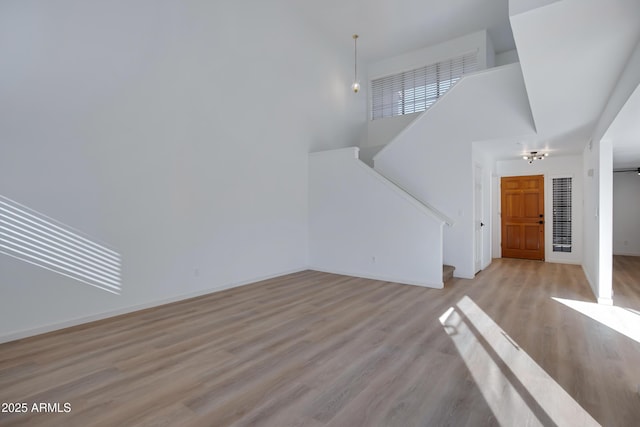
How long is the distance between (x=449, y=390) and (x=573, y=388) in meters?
0.96

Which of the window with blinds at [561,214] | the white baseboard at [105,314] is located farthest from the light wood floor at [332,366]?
the window with blinds at [561,214]

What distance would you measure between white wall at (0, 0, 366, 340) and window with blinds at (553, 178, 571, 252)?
6.36 metres

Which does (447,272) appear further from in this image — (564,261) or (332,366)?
(564,261)

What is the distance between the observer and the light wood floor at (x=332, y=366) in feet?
6.98

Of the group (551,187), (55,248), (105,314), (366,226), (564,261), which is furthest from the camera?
(551,187)

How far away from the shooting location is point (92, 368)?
9.00 ft

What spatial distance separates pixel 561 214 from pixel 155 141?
360 inches

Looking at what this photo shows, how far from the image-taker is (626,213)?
8.94m

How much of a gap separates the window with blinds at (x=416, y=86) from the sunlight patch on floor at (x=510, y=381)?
620 centimetres

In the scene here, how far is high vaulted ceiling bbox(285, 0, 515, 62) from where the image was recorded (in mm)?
6730

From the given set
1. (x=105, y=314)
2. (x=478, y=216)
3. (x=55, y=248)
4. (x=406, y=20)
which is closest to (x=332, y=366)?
(x=105, y=314)

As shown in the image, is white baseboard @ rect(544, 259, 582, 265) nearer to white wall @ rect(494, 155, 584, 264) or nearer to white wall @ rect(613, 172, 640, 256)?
white wall @ rect(494, 155, 584, 264)

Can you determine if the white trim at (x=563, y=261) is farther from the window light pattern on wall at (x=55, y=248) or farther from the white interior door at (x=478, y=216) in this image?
the window light pattern on wall at (x=55, y=248)

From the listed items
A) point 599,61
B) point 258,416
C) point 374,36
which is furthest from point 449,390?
point 374,36
